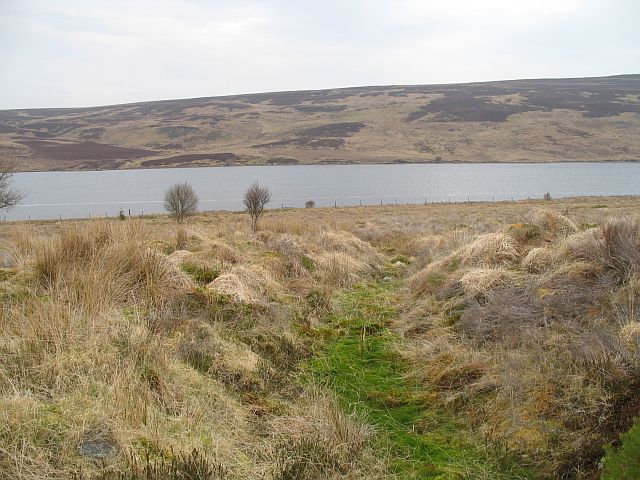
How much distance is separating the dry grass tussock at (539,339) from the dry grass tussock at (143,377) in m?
1.28

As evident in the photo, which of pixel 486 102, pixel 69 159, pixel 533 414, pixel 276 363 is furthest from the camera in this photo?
pixel 486 102

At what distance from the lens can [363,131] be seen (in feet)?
381

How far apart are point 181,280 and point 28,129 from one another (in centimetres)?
15898

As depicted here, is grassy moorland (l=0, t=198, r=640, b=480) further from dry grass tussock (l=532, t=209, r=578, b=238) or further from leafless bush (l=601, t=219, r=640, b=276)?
dry grass tussock (l=532, t=209, r=578, b=238)

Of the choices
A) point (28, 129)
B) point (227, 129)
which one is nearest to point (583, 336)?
point (227, 129)

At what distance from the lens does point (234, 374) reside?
496cm

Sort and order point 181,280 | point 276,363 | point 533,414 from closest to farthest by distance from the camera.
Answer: point 533,414 < point 276,363 < point 181,280

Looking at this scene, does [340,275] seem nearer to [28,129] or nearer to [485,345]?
[485,345]

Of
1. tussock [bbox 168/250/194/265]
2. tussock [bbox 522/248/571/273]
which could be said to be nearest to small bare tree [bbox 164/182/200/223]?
tussock [bbox 168/250/194/265]

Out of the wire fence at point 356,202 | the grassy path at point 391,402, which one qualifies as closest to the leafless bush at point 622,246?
the grassy path at point 391,402

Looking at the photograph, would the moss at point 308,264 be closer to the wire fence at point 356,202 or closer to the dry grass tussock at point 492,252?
the dry grass tussock at point 492,252

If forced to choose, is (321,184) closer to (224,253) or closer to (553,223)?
(553,223)

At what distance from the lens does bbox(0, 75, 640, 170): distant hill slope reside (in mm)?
98562

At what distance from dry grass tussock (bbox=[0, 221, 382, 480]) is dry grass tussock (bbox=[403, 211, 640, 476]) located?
1.28 m
